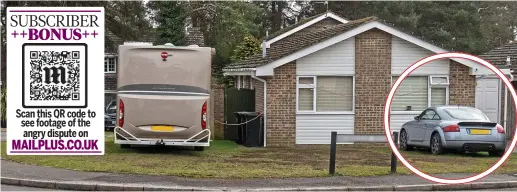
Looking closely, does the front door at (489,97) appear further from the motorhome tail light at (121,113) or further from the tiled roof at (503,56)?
the motorhome tail light at (121,113)

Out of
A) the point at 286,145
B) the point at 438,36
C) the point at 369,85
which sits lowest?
the point at 286,145

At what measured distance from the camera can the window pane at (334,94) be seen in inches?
869

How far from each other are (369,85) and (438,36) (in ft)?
108

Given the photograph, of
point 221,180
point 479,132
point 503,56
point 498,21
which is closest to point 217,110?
point 479,132

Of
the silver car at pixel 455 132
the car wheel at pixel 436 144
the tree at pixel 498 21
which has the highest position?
the tree at pixel 498 21

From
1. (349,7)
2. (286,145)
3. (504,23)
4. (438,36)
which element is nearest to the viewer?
(286,145)

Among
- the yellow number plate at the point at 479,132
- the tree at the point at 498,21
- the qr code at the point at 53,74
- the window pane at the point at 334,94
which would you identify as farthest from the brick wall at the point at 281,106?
the tree at the point at 498,21

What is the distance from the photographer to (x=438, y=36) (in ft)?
175

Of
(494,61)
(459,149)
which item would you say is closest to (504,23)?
(494,61)

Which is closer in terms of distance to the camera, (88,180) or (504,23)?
(88,180)

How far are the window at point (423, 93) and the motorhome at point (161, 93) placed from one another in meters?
7.48

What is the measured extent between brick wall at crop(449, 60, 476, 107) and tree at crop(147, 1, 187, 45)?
852 inches

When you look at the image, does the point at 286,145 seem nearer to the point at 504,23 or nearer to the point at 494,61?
the point at 494,61

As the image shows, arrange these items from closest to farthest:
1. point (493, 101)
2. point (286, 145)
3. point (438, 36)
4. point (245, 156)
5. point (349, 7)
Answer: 1. point (245, 156)
2. point (286, 145)
3. point (493, 101)
4. point (438, 36)
5. point (349, 7)
